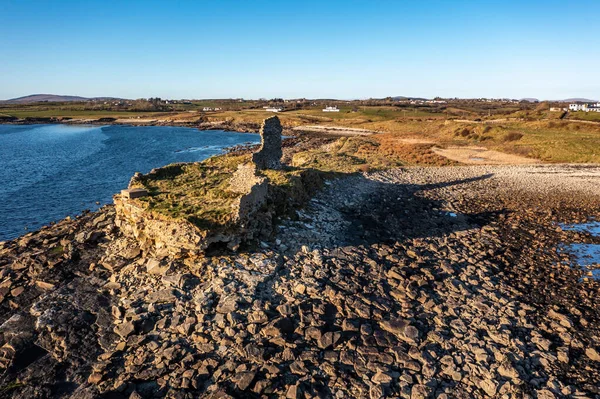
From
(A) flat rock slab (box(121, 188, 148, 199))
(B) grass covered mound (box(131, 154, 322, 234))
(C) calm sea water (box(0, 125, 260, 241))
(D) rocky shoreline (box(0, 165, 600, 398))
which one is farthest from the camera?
(C) calm sea water (box(0, 125, 260, 241))

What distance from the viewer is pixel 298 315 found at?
11641 millimetres

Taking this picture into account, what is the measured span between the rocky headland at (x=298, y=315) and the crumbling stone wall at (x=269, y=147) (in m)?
5.35

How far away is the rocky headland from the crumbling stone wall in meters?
5.35

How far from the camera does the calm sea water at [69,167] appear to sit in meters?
30.1

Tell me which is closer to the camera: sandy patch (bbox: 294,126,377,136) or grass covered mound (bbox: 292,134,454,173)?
grass covered mound (bbox: 292,134,454,173)

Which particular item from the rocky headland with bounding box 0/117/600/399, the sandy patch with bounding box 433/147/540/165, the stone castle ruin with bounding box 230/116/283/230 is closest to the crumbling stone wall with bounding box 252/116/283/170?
the stone castle ruin with bounding box 230/116/283/230

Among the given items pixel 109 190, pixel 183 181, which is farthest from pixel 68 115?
pixel 183 181

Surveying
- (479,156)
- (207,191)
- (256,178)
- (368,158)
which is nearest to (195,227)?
(207,191)

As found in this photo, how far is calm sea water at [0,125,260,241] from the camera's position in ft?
98.8

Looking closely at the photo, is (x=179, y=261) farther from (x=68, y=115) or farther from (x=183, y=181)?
(x=68, y=115)

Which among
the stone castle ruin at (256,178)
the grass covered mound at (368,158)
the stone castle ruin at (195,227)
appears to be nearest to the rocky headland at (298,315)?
the stone castle ruin at (195,227)

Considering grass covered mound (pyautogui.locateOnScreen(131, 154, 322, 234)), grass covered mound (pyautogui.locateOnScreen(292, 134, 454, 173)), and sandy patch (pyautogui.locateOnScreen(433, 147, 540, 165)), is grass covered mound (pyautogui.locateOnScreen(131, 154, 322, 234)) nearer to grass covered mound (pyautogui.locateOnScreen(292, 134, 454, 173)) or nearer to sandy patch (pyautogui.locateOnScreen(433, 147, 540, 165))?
grass covered mound (pyautogui.locateOnScreen(292, 134, 454, 173))

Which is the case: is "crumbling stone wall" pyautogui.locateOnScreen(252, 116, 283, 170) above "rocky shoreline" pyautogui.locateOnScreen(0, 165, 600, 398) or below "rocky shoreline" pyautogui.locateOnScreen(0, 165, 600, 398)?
above

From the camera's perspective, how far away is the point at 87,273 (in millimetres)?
14094
